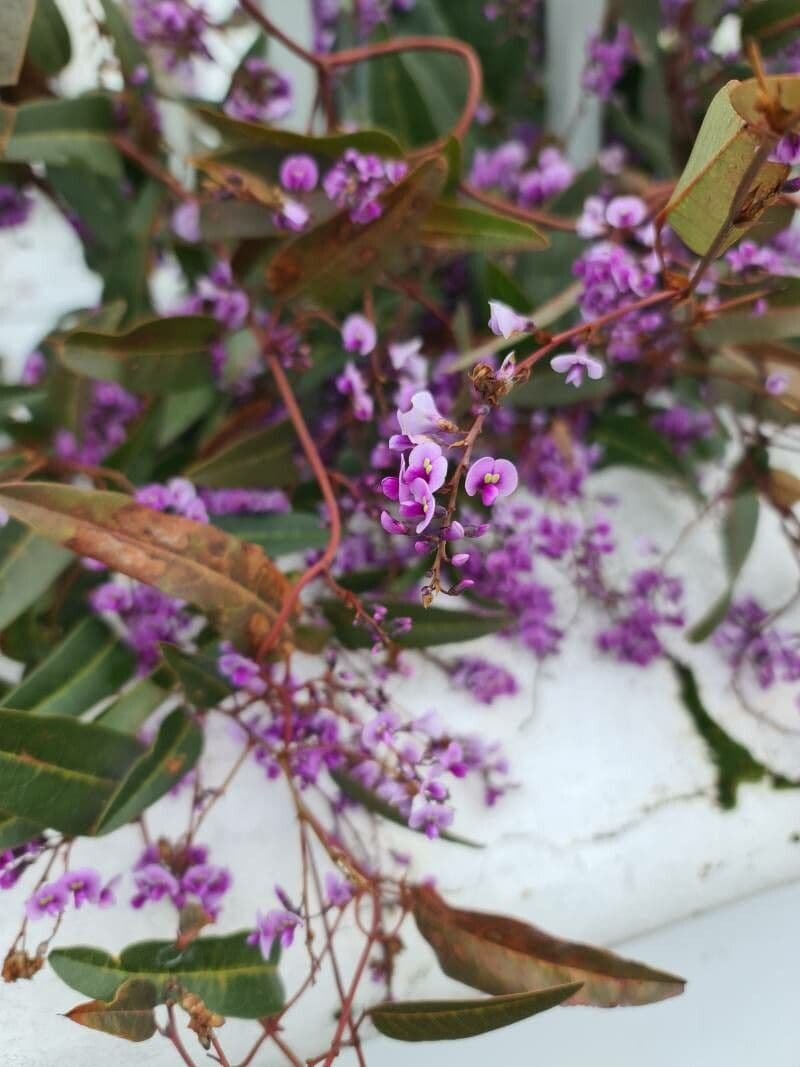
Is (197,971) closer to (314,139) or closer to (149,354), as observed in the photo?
(149,354)

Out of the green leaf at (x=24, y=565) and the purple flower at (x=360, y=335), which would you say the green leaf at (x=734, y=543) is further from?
the green leaf at (x=24, y=565)

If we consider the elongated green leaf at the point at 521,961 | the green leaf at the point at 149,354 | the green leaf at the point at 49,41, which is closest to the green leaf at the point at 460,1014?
the elongated green leaf at the point at 521,961

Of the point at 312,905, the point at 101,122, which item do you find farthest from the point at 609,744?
the point at 101,122

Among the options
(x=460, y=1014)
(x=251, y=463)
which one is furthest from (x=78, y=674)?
(x=460, y=1014)

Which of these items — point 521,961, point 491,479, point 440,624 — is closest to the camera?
point 491,479

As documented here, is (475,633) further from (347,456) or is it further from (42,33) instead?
(42,33)

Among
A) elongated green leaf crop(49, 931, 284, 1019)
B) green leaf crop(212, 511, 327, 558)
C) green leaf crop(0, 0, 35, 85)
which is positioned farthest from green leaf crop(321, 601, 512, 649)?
green leaf crop(0, 0, 35, 85)
